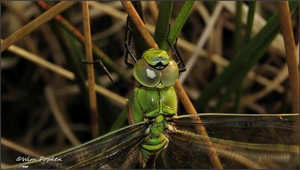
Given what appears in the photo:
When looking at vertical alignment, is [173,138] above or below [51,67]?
below

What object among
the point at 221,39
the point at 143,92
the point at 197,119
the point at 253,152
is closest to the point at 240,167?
the point at 253,152

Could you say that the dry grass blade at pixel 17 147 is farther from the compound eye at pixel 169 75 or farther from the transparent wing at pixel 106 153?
the compound eye at pixel 169 75

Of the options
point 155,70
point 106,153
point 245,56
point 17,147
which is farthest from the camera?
point 17,147

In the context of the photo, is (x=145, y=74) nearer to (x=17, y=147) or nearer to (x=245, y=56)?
(x=245, y=56)

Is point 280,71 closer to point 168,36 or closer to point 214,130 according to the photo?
point 214,130

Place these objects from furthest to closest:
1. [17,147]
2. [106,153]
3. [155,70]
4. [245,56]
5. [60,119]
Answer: [60,119], [17,147], [245,56], [106,153], [155,70]

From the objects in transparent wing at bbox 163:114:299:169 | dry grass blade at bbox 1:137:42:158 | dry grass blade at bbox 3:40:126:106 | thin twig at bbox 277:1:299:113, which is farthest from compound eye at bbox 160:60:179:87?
dry grass blade at bbox 1:137:42:158

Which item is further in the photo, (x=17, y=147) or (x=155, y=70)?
(x=17, y=147)

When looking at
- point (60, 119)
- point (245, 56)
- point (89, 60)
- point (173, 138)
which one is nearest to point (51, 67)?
point (60, 119)

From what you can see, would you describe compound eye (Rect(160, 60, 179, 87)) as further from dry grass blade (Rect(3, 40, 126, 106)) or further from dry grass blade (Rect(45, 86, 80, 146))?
dry grass blade (Rect(45, 86, 80, 146))
